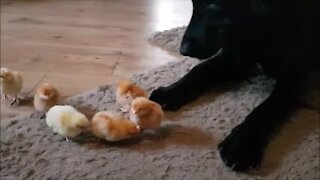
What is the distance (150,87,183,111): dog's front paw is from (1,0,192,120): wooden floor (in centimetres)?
26

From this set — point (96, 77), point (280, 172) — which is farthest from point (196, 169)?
point (96, 77)

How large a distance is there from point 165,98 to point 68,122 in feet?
0.98

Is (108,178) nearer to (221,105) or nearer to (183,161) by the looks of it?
(183,161)

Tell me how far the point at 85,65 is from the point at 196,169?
2.24 ft

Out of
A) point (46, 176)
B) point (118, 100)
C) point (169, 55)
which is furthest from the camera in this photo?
point (169, 55)

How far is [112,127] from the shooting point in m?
1.11

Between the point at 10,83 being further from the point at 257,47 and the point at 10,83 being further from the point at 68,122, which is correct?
the point at 257,47

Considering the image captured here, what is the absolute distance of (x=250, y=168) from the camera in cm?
106

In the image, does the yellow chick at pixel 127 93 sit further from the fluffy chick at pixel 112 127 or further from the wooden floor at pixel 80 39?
the wooden floor at pixel 80 39

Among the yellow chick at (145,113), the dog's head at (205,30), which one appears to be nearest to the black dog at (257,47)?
the dog's head at (205,30)

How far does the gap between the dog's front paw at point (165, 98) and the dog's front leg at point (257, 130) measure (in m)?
0.22

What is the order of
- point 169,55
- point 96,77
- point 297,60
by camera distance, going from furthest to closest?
point 169,55
point 96,77
point 297,60

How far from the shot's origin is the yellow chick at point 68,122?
1117 mm

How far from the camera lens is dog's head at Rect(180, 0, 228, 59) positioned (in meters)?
1.31
